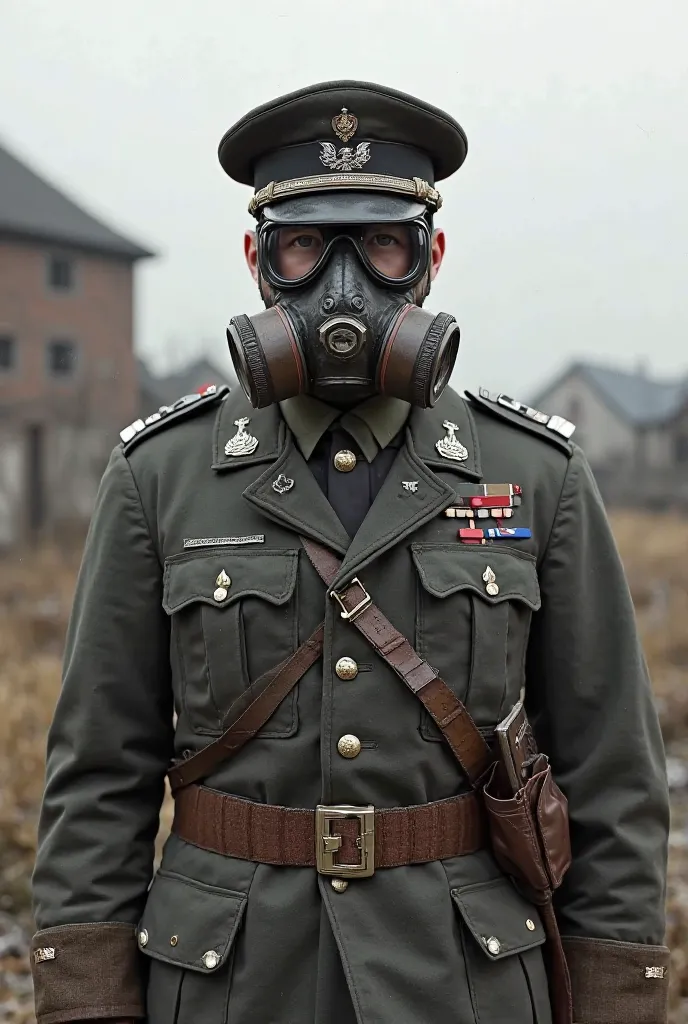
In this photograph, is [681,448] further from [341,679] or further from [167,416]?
[341,679]

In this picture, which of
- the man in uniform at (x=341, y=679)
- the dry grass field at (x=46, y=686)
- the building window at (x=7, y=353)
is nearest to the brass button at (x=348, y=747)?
the man in uniform at (x=341, y=679)

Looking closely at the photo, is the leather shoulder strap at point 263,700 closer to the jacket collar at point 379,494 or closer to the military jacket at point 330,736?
the military jacket at point 330,736

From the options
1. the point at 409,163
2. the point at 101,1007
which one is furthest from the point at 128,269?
the point at 101,1007

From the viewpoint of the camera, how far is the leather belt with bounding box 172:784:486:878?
1.79 metres

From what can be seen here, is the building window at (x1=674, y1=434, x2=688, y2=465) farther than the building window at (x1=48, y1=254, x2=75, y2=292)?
Yes

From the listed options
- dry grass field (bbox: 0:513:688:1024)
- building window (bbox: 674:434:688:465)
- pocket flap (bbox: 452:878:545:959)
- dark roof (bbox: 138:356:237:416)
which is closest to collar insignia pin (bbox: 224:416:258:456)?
pocket flap (bbox: 452:878:545:959)

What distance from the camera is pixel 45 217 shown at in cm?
779

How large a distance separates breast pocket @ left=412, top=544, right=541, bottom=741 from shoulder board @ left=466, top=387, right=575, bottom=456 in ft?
1.04

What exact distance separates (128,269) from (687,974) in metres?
5.95

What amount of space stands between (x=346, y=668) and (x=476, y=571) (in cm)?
32

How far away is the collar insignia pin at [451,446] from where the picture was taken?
2035 millimetres

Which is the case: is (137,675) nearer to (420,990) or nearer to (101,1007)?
(101,1007)

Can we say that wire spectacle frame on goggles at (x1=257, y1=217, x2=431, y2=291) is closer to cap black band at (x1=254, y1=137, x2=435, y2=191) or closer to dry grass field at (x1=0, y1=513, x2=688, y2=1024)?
cap black band at (x1=254, y1=137, x2=435, y2=191)

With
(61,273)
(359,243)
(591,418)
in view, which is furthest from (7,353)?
(359,243)
